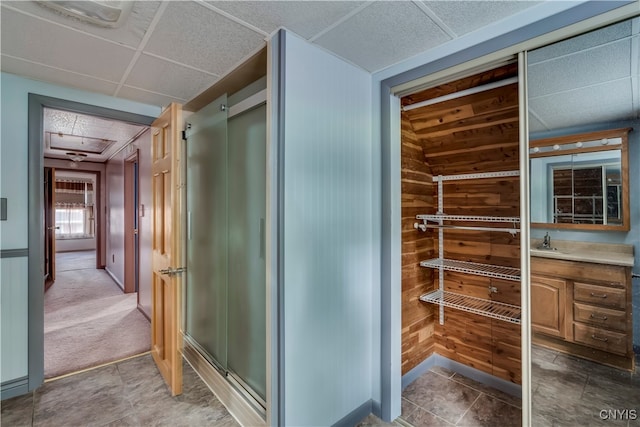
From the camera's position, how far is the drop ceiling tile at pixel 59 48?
160 centimetres

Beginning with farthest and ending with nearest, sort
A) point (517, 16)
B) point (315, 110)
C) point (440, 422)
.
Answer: point (440, 422)
point (315, 110)
point (517, 16)

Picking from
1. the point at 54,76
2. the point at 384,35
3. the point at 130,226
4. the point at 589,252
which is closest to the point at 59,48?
the point at 54,76

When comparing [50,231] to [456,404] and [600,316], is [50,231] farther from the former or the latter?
[600,316]

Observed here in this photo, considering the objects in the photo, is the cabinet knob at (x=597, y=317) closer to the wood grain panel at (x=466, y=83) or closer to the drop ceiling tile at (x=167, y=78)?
the wood grain panel at (x=466, y=83)

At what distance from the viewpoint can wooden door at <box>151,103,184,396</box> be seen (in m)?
2.27

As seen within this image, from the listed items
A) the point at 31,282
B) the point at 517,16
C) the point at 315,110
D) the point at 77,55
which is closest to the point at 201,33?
the point at 315,110

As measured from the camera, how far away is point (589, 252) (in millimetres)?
1553

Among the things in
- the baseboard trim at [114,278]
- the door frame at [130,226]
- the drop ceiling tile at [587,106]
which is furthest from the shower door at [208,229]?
the baseboard trim at [114,278]

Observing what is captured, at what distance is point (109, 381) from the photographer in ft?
8.08

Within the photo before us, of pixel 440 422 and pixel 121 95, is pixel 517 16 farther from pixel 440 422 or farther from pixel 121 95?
pixel 121 95

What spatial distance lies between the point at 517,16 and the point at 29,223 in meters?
3.46

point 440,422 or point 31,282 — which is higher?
point 31,282

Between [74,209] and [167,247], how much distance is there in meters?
9.45

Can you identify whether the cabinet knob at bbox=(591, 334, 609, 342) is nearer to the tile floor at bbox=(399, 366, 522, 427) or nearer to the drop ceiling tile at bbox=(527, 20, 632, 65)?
the tile floor at bbox=(399, 366, 522, 427)
